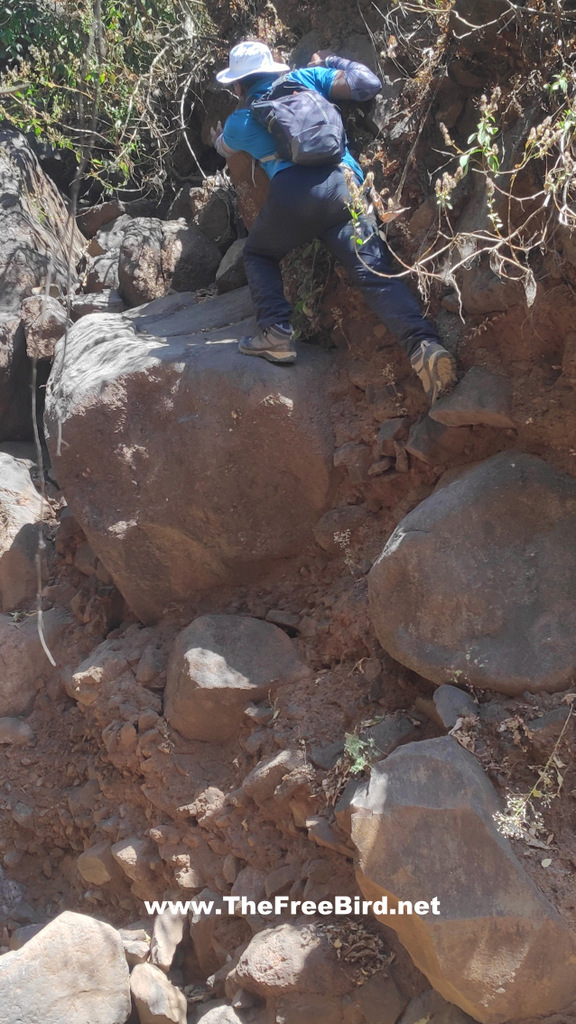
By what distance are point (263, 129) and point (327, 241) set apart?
566 millimetres

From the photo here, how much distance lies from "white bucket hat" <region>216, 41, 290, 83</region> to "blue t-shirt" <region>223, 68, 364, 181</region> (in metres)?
0.06

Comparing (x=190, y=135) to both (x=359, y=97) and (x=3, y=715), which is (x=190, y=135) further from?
(x=3, y=715)

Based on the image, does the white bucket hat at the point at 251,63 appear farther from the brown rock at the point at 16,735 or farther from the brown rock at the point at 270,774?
the brown rock at the point at 16,735

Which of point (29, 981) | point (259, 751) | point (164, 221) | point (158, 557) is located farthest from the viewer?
point (164, 221)

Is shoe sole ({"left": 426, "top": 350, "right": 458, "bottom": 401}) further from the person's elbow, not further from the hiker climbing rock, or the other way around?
the person's elbow

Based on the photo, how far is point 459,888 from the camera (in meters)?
2.37

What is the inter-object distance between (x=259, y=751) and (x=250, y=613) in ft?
2.15

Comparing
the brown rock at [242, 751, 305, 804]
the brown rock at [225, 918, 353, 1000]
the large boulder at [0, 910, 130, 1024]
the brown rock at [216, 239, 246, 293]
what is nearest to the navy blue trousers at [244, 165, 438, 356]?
the brown rock at [216, 239, 246, 293]

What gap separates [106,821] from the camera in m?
3.59

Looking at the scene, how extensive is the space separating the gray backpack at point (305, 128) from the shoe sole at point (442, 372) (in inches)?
38.8

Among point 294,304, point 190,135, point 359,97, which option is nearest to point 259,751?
point 294,304

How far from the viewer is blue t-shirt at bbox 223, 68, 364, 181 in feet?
11.8

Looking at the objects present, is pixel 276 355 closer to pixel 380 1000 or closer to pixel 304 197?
pixel 304 197

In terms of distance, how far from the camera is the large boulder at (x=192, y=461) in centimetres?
356
